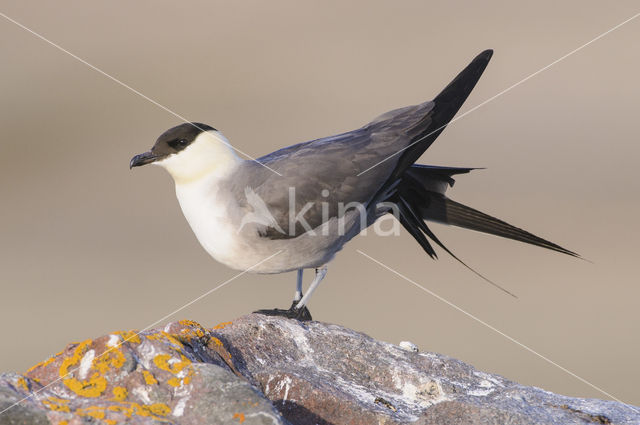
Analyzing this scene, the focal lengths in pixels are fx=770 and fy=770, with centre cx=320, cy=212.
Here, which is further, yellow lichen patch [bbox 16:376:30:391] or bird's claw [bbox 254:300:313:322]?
bird's claw [bbox 254:300:313:322]

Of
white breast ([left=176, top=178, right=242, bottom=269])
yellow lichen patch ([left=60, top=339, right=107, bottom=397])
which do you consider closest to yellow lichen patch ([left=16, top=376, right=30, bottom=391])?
yellow lichen patch ([left=60, top=339, right=107, bottom=397])

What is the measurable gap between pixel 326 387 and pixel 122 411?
1310 millimetres

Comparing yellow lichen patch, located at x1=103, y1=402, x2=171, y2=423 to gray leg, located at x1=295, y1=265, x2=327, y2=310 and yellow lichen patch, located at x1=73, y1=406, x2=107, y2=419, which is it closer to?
yellow lichen patch, located at x1=73, y1=406, x2=107, y2=419

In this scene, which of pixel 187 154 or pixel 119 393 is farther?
pixel 187 154

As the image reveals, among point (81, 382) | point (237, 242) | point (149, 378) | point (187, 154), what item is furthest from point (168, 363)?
point (187, 154)

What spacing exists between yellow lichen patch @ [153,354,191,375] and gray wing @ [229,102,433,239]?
2.17 metres

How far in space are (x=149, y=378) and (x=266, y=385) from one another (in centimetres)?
84

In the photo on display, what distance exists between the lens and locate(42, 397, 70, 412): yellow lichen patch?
2719 millimetres

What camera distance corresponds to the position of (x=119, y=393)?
2951mm

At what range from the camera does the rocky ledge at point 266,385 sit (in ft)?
9.15

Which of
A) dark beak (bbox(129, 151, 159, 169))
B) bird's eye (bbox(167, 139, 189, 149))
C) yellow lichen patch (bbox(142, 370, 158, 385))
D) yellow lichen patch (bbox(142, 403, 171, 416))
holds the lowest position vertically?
→ yellow lichen patch (bbox(142, 403, 171, 416))

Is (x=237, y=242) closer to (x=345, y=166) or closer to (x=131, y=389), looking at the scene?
(x=345, y=166)

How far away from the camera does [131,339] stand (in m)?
3.24

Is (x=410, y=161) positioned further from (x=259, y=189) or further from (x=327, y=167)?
(x=259, y=189)
